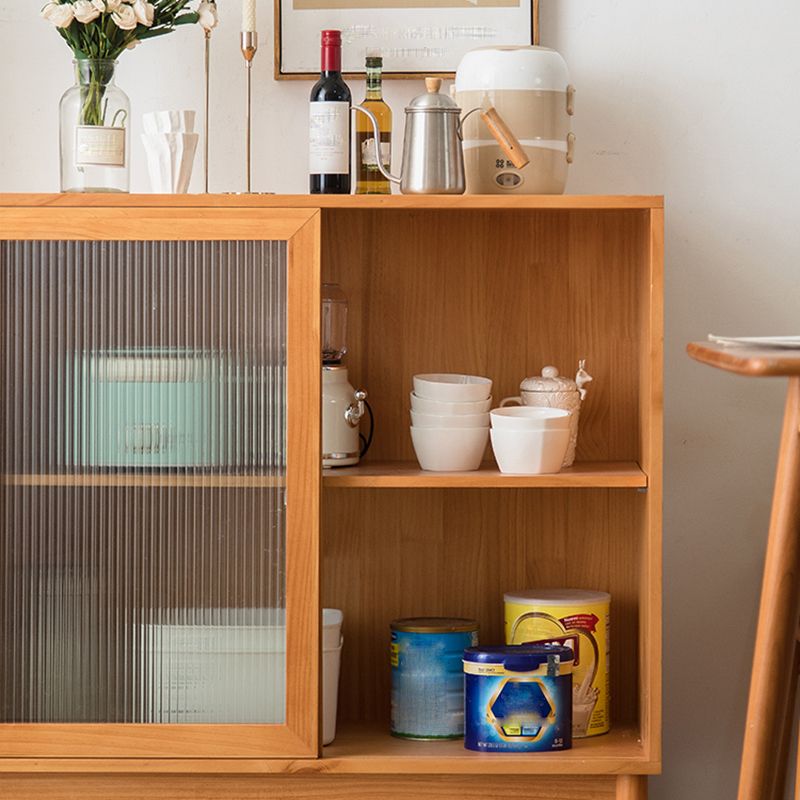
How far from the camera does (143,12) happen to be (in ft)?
6.14

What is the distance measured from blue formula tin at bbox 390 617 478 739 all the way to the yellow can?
11 cm

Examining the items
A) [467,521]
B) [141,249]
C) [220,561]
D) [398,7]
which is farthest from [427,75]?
[220,561]

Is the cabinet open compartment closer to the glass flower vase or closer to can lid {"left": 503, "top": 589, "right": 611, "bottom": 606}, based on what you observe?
can lid {"left": 503, "top": 589, "right": 611, "bottom": 606}

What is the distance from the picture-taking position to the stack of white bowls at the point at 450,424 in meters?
1.94

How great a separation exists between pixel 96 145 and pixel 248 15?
365mm

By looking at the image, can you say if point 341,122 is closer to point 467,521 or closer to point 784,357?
point 467,521

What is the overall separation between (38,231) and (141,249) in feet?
0.51

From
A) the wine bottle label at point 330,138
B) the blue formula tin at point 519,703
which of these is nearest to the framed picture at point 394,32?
the wine bottle label at point 330,138

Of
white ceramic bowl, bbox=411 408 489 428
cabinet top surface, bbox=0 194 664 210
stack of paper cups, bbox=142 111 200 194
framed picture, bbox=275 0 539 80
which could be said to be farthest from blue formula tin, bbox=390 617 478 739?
framed picture, bbox=275 0 539 80

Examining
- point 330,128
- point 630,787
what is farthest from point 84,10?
point 630,787

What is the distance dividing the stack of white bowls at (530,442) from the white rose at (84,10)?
2.86ft

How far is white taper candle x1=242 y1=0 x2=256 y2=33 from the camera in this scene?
2027mm

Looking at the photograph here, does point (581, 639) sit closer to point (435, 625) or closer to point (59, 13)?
point (435, 625)

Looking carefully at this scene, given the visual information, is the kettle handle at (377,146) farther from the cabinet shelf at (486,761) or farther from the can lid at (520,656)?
the cabinet shelf at (486,761)
